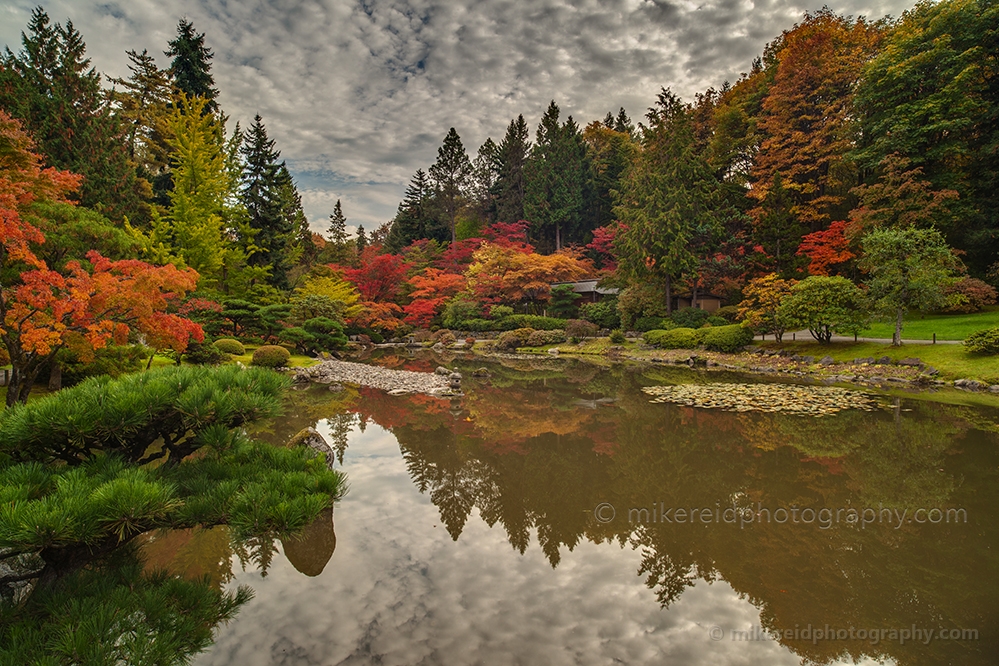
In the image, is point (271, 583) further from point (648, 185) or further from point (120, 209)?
point (648, 185)

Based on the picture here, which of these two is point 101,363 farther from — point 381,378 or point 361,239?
point 361,239

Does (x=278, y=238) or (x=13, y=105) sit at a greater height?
(x=13, y=105)

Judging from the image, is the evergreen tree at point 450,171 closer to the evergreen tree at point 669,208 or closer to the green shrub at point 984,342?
the evergreen tree at point 669,208

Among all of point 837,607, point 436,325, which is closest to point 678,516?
point 837,607

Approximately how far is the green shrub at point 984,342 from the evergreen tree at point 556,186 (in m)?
26.7

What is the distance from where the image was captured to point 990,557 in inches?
143

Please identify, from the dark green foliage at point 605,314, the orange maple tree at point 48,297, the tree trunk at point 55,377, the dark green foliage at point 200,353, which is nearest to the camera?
the orange maple tree at point 48,297

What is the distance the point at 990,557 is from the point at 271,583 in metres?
5.81

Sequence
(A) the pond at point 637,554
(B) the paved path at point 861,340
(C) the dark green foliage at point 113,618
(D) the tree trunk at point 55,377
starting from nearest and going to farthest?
(C) the dark green foliage at point 113,618
(A) the pond at point 637,554
(D) the tree trunk at point 55,377
(B) the paved path at point 861,340

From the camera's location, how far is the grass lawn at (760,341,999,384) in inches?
421

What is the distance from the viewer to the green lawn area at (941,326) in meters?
14.1

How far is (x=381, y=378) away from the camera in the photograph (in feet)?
44.3

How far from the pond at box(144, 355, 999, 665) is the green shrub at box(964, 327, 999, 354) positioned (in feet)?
17.7

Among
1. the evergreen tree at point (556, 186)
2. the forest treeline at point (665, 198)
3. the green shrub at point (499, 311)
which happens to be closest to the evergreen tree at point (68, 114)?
the forest treeline at point (665, 198)
